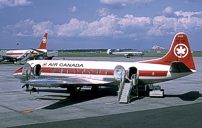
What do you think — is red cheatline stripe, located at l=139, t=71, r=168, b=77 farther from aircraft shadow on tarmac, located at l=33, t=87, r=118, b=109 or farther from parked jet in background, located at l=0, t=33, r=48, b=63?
parked jet in background, located at l=0, t=33, r=48, b=63

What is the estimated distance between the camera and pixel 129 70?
28719 mm

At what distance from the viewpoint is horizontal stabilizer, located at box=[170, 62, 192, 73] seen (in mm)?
25950

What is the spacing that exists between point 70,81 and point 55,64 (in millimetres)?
5694

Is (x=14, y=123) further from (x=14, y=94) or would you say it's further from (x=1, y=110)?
(x=14, y=94)

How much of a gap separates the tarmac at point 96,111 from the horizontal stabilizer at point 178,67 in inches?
124

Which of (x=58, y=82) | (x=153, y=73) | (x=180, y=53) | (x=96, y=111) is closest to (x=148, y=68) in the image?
(x=153, y=73)

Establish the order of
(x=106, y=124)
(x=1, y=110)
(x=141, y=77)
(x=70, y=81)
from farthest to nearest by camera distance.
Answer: (x=141, y=77)
(x=70, y=81)
(x=1, y=110)
(x=106, y=124)

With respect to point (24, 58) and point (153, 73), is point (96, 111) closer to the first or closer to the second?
point (153, 73)

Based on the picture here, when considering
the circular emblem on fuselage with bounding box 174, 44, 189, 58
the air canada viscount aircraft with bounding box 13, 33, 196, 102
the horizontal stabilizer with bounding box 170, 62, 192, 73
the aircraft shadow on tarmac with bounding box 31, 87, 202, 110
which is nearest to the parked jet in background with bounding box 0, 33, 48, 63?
the aircraft shadow on tarmac with bounding box 31, 87, 202, 110

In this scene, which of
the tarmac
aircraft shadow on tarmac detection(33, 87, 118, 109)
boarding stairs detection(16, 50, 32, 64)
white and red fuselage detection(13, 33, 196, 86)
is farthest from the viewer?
boarding stairs detection(16, 50, 32, 64)

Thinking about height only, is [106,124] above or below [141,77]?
below

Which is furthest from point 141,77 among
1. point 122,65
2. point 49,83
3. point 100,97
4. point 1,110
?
point 1,110

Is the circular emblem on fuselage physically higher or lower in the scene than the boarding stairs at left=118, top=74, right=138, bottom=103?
higher

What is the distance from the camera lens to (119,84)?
28750 millimetres
